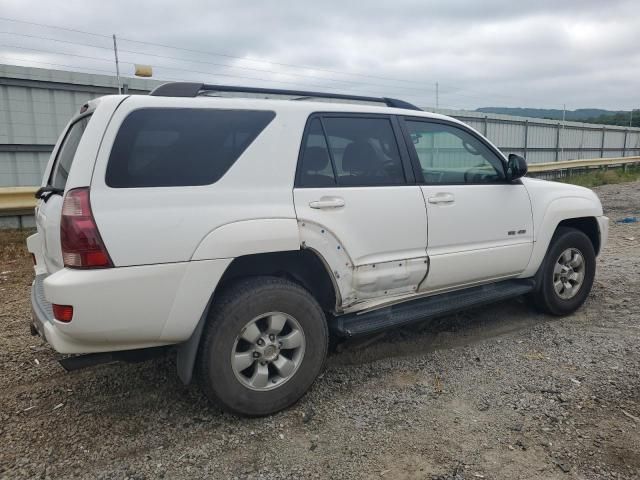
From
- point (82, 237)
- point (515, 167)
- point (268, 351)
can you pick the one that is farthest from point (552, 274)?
point (82, 237)

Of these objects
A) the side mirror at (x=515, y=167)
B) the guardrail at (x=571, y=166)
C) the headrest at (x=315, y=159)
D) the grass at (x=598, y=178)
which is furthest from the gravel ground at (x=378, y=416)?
the grass at (x=598, y=178)

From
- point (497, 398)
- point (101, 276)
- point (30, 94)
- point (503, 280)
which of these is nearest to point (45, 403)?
point (101, 276)

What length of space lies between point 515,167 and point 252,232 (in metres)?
2.44

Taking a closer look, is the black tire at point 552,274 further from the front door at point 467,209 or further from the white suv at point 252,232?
the white suv at point 252,232

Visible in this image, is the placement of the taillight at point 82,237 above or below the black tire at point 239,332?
above

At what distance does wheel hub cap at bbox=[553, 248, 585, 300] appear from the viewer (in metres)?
4.51

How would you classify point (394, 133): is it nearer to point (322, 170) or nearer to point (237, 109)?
point (322, 170)

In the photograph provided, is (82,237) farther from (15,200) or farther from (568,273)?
(15,200)

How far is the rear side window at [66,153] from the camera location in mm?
2863

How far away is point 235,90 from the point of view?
3.13 metres

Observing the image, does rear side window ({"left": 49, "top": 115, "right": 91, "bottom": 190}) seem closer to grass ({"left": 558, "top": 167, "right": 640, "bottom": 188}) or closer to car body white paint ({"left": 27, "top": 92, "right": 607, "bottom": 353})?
car body white paint ({"left": 27, "top": 92, "right": 607, "bottom": 353})

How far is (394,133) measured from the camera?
3576 mm

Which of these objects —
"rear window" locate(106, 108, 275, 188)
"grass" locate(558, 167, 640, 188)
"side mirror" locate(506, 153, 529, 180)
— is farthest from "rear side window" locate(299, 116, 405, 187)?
"grass" locate(558, 167, 640, 188)

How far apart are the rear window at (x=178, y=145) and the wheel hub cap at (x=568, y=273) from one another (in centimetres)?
314
